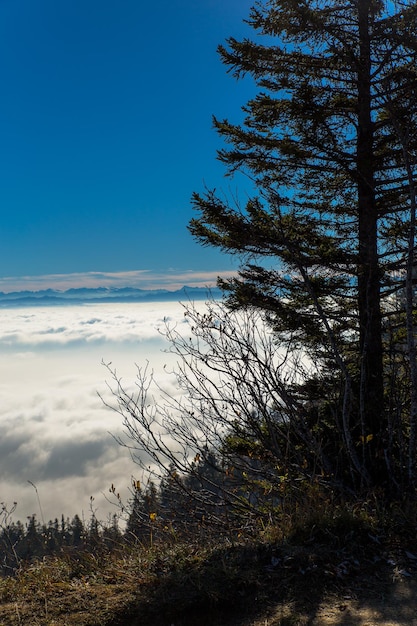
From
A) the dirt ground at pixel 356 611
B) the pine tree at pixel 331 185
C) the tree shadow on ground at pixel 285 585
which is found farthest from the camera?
the pine tree at pixel 331 185

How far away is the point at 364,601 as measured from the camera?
3.91m

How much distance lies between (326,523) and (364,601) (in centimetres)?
104

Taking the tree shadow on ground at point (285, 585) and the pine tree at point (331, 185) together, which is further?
the pine tree at point (331, 185)

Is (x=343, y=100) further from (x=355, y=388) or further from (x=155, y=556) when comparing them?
(x=155, y=556)

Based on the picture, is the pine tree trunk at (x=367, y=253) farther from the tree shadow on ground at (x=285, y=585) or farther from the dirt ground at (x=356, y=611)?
the dirt ground at (x=356, y=611)

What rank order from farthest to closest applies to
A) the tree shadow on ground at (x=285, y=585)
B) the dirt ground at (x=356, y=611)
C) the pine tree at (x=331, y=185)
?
the pine tree at (x=331, y=185) < the tree shadow on ground at (x=285, y=585) < the dirt ground at (x=356, y=611)

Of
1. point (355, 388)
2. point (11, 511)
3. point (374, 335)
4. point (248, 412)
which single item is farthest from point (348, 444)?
point (11, 511)

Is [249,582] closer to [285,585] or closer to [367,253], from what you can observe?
[285,585]

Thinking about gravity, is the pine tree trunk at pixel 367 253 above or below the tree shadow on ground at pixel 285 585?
above

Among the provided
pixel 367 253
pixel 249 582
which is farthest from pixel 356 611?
pixel 367 253

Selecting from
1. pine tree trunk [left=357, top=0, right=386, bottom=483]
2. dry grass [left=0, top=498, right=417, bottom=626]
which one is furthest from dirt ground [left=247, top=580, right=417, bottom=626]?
pine tree trunk [left=357, top=0, right=386, bottom=483]

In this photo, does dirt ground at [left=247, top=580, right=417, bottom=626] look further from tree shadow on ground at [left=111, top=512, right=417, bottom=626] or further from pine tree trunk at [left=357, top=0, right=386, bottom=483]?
pine tree trunk at [left=357, top=0, right=386, bottom=483]

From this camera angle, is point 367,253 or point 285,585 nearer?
point 285,585

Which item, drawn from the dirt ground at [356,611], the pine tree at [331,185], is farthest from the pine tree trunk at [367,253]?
the dirt ground at [356,611]
